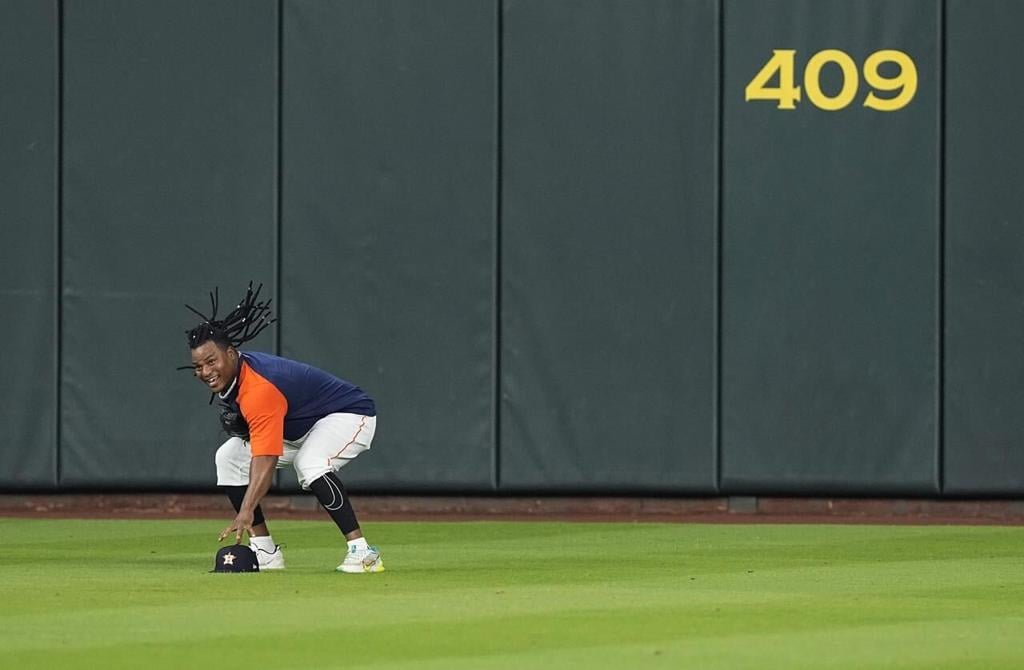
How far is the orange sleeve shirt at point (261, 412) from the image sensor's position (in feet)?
42.9

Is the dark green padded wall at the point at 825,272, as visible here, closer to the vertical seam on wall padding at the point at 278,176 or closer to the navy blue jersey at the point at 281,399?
the vertical seam on wall padding at the point at 278,176

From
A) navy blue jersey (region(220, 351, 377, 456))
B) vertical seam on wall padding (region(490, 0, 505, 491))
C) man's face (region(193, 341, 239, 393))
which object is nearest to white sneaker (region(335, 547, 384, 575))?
navy blue jersey (region(220, 351, 377, 456))

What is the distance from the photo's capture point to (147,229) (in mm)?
21531

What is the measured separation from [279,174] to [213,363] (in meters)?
8.55

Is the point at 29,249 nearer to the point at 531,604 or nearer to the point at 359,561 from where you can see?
the point at 359,561

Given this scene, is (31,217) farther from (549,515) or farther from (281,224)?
(549,515)

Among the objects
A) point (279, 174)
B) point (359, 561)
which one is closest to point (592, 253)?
point (279, 174)

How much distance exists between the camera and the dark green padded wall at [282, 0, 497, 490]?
21234mm

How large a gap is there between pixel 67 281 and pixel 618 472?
585cm

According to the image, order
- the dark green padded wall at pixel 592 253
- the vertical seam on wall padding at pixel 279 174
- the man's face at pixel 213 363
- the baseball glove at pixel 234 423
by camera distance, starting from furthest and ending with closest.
Answer: the vertical seam on wall padding at pixel 279 174, the dark green padded wall at pixel 592 253, the baseball glove at pixel 234 423, the man's face at pixel 213 363

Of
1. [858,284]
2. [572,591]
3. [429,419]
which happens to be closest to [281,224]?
[429,419]

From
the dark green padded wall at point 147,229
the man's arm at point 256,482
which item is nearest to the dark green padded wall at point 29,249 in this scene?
the dark green padded wall at point 147,229

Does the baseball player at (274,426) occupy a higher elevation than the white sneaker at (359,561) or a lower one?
higher

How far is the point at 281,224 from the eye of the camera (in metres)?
21.4
